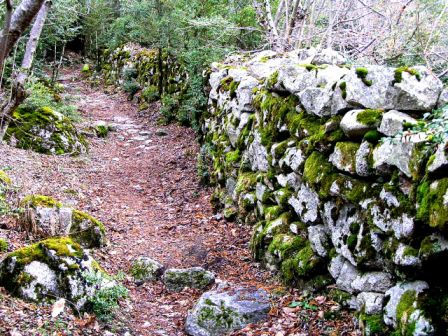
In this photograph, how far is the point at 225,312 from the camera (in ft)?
14.8

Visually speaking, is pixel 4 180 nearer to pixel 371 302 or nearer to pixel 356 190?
pixel 356 190

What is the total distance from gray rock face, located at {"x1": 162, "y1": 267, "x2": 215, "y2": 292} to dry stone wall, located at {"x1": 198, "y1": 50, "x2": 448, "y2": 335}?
34.0 inches

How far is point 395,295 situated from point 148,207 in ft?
18.7

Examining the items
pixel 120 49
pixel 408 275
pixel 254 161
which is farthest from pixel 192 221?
pixel 120 49

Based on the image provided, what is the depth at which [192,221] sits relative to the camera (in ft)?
25.1

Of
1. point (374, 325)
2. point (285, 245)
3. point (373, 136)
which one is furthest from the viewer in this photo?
point (285, 245)

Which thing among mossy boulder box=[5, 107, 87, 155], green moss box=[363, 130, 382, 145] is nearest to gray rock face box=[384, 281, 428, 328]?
green moss box=[363, 130, 382, 145]

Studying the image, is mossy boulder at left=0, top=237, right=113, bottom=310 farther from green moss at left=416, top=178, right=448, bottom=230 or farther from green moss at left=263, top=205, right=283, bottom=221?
green moss at left=416, top=178, right=448, bottom=230

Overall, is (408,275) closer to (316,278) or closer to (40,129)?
(316,278)

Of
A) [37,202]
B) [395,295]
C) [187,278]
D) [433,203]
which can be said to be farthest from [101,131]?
[433,203]

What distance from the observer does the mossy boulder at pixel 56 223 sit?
539 centimetres

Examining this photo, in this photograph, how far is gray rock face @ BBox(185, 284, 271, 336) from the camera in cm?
438

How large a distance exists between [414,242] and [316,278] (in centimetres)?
157

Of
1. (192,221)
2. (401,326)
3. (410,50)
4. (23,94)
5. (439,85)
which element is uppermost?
(410,50)
